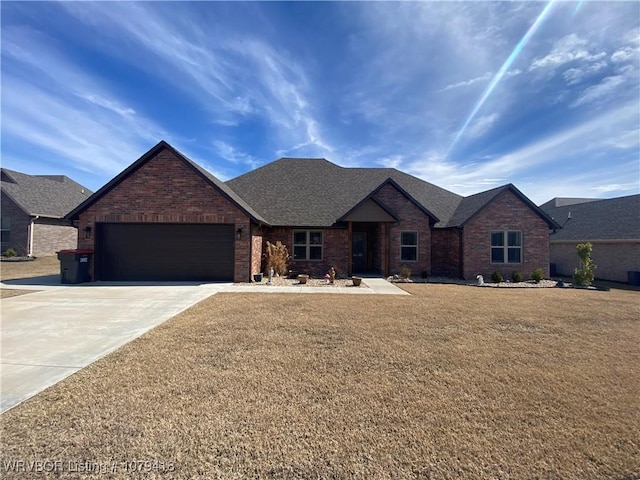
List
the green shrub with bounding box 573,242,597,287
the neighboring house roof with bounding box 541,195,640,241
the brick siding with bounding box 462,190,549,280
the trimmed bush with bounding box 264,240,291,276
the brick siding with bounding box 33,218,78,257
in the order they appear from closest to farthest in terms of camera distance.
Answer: the green shrub with bounding box 573,242,597,287 → the trimmed bush with bounding box 264,240,291,276 → the brick siding with bounding box 462,190,549,280 → the neighboring house roof with bounding box 541,195,640,241 → the brick siding with bounding box 33,218,78,257

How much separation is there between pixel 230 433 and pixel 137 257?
12.8 metres

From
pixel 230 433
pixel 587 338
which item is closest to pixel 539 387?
pixel 587 338

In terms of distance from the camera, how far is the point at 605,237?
17.8 meters

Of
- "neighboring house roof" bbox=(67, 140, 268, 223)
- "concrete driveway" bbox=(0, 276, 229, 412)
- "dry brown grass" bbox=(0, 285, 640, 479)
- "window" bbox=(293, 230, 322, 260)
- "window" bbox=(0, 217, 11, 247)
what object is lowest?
"dry brown grass" bbox=(0, 285, 640, 479)

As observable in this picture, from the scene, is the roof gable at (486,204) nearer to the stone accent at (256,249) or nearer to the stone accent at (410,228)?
the stone accent at (410,228)

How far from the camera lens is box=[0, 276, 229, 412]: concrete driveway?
14.1ft

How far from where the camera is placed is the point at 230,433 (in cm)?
302

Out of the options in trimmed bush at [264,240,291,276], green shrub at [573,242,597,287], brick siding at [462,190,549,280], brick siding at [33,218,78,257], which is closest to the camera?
green shrub at [573,242,597,287]

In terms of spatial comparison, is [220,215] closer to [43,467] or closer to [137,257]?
[137,257]

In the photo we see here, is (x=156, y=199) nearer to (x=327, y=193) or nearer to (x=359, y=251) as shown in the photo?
(x=327, y=193)

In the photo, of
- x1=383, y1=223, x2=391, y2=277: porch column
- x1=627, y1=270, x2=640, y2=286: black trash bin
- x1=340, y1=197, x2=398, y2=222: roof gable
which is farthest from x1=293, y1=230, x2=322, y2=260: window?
x1=627, y1=270, x2=640, y2=286: black trash bin

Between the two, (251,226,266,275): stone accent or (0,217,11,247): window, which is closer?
(251,226,266,275): stone accent

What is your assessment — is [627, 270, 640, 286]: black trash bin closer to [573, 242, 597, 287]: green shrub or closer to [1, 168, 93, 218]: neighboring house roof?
[573, 242, 597, 287]: green shrub

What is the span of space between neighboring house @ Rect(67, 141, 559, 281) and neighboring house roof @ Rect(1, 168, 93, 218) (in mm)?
16757
